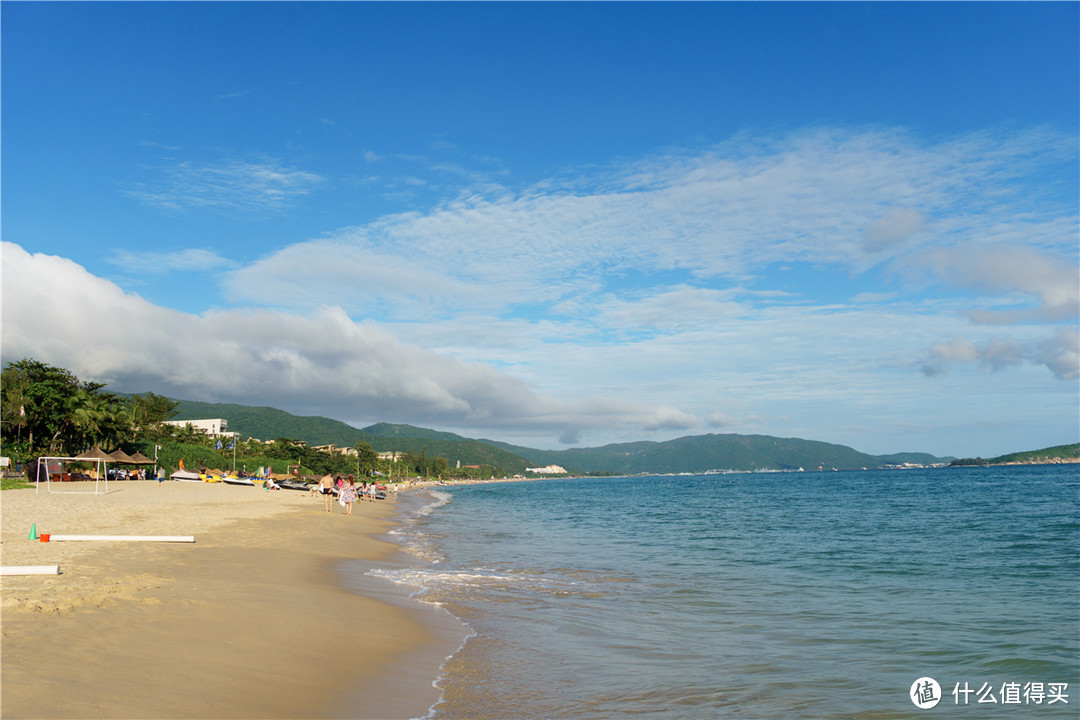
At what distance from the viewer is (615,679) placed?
26.6 feet

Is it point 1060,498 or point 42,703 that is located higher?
point 42,703

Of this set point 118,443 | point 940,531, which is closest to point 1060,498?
point 940,531

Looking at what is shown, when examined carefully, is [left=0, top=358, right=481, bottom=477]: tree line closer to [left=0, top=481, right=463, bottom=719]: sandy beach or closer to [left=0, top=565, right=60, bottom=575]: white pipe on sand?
[left=0, top=481, right=463, bottom=719]: sandy beach

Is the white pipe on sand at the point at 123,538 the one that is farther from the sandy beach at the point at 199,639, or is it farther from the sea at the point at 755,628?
the sea at the point at 755,628

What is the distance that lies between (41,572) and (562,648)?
25.3ft

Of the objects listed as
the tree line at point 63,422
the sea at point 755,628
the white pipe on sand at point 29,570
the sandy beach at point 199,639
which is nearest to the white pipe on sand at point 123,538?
the sandy beach at point 199,639

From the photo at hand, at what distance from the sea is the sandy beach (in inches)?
34.3

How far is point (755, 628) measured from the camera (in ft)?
36.4

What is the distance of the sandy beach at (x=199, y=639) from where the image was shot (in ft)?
18.7

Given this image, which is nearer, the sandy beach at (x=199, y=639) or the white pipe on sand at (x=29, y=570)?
the sandy beach at (x=199, y=639)

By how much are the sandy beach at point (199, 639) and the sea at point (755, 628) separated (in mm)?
872

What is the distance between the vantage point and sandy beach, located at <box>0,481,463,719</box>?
5.71 metres

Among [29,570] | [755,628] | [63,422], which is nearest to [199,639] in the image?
[29,570]

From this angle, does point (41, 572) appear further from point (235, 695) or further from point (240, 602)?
point (235, 695)
